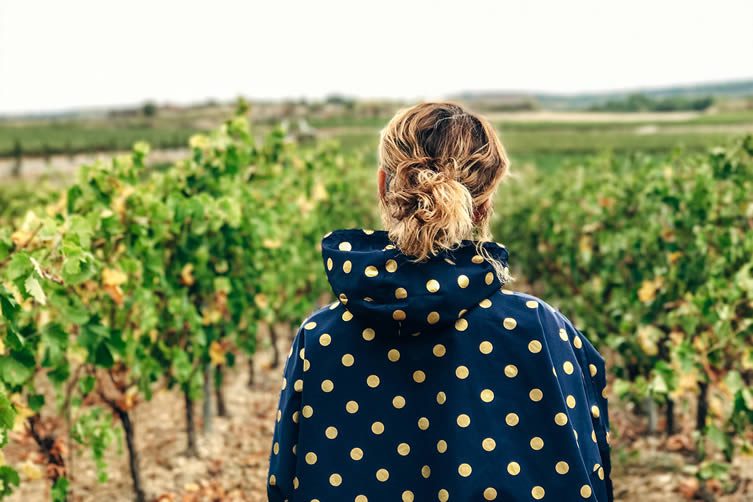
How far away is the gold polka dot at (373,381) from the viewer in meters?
1.52

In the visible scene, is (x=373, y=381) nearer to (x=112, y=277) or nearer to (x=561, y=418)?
(x=561, y=418)

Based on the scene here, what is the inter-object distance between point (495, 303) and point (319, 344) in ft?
1.30

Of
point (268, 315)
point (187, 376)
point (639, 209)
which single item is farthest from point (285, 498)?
point (639, 209)

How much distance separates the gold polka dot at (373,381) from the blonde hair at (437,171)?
29cm

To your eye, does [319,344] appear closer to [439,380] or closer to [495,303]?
[439,380]

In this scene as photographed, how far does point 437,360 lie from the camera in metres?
1.49

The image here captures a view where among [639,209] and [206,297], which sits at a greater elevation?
[639,209]

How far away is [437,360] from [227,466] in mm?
3745

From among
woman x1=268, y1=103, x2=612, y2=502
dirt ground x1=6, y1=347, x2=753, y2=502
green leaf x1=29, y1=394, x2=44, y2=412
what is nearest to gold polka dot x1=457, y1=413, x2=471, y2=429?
woman x1=268, y1=103, x2=612, y2=502

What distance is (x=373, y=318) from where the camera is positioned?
4.77 feet

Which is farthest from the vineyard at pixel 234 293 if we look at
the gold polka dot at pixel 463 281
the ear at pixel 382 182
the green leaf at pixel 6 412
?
the gold polka dot at pixel 463 281

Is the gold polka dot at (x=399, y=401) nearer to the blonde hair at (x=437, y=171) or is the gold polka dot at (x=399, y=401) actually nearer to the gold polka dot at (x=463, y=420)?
the gold polka dot at (x=463, y=420)

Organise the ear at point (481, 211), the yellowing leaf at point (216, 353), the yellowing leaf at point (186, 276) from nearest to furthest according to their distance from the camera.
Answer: the ear at point (481, 211), the yellowing leaf at point (186, 276), the yellowing leaf at point (216, 353)

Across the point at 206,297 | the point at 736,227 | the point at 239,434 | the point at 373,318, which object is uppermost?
the point at 373,318
